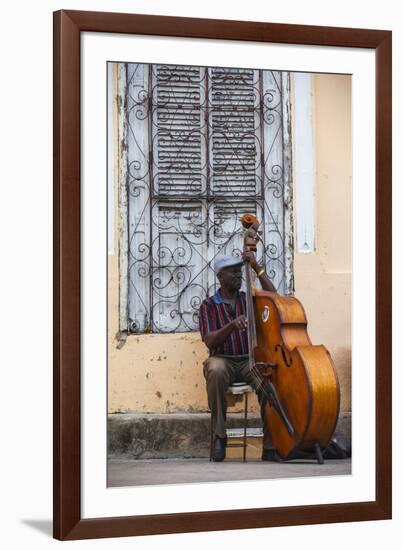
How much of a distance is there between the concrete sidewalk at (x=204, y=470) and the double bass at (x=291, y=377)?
0.21 ft

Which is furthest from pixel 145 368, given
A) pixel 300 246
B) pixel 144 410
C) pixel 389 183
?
pixel 389 183

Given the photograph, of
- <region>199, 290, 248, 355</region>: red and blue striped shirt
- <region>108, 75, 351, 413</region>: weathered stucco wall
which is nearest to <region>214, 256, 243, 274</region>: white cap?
<region>199, 290, 248, 355</region>: red and blue striped shirt

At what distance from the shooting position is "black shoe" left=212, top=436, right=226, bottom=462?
220 inches

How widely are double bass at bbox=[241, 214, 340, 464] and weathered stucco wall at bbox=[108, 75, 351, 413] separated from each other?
0.06m

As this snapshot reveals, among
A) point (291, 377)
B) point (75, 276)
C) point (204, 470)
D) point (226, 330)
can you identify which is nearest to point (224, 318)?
point (226, 330)

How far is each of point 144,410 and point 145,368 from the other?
180 millimetres

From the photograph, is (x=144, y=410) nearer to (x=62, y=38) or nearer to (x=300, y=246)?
(x=300, y=246)

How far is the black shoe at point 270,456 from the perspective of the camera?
5.61m

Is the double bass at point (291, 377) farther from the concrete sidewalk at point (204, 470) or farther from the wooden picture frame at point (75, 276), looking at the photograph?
the wooden picture frame at point (75, 276)

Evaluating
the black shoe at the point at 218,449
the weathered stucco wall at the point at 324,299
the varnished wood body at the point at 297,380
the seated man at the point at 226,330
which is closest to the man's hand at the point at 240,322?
the seated man at the point at 226,330

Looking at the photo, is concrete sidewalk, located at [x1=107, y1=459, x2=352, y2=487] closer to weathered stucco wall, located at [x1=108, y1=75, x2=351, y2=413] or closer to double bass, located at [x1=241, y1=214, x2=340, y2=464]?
double bass, located at [x1=241, y1=214, x2=340, y2=464]

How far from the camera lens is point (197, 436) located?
18.5 ft

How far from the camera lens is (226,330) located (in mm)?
5746

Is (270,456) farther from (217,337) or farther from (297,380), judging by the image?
(217,337)
